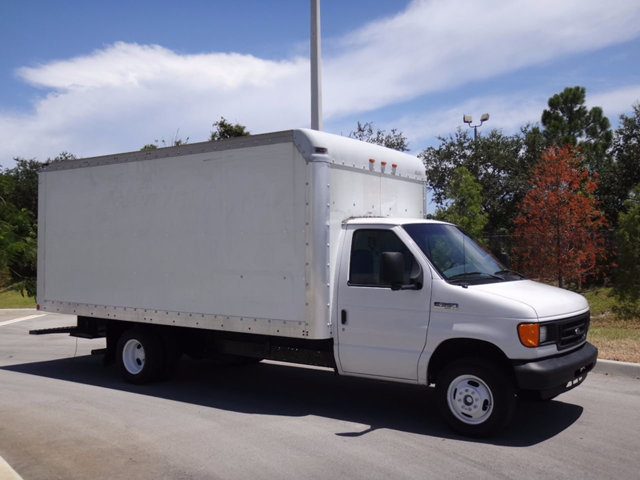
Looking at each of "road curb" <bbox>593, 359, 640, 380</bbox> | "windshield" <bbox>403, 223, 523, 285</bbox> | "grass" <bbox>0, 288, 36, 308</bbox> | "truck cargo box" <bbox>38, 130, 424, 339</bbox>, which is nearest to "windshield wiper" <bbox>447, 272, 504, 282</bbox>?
"windshield" <bbox>403, 223, 523, 285</bbox>

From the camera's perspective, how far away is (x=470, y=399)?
20.8ft

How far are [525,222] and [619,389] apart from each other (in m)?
9.52

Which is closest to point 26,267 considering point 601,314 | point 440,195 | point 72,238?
point 440,195

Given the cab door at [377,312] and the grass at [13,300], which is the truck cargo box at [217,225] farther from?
the grass at [13,300]

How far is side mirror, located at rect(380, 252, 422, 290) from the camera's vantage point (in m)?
6.45

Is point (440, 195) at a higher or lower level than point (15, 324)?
higher

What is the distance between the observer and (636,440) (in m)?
6.16

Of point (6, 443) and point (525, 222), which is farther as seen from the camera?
point (525, 222)

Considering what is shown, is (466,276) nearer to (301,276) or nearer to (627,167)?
(301,276)

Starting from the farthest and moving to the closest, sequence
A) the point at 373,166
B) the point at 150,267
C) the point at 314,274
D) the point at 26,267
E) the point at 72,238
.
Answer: the point at 26,267 → the point at 72,238 → the point at 150,267 → the point at 373,166 → the point at 314,274

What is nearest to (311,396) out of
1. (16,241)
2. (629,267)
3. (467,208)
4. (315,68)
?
(315,68)

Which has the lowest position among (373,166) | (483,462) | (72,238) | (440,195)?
(483,462)

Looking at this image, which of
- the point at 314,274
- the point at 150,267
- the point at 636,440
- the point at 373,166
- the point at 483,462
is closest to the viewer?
the point at 483,462

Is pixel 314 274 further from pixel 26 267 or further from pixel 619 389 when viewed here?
pixel 26 267
